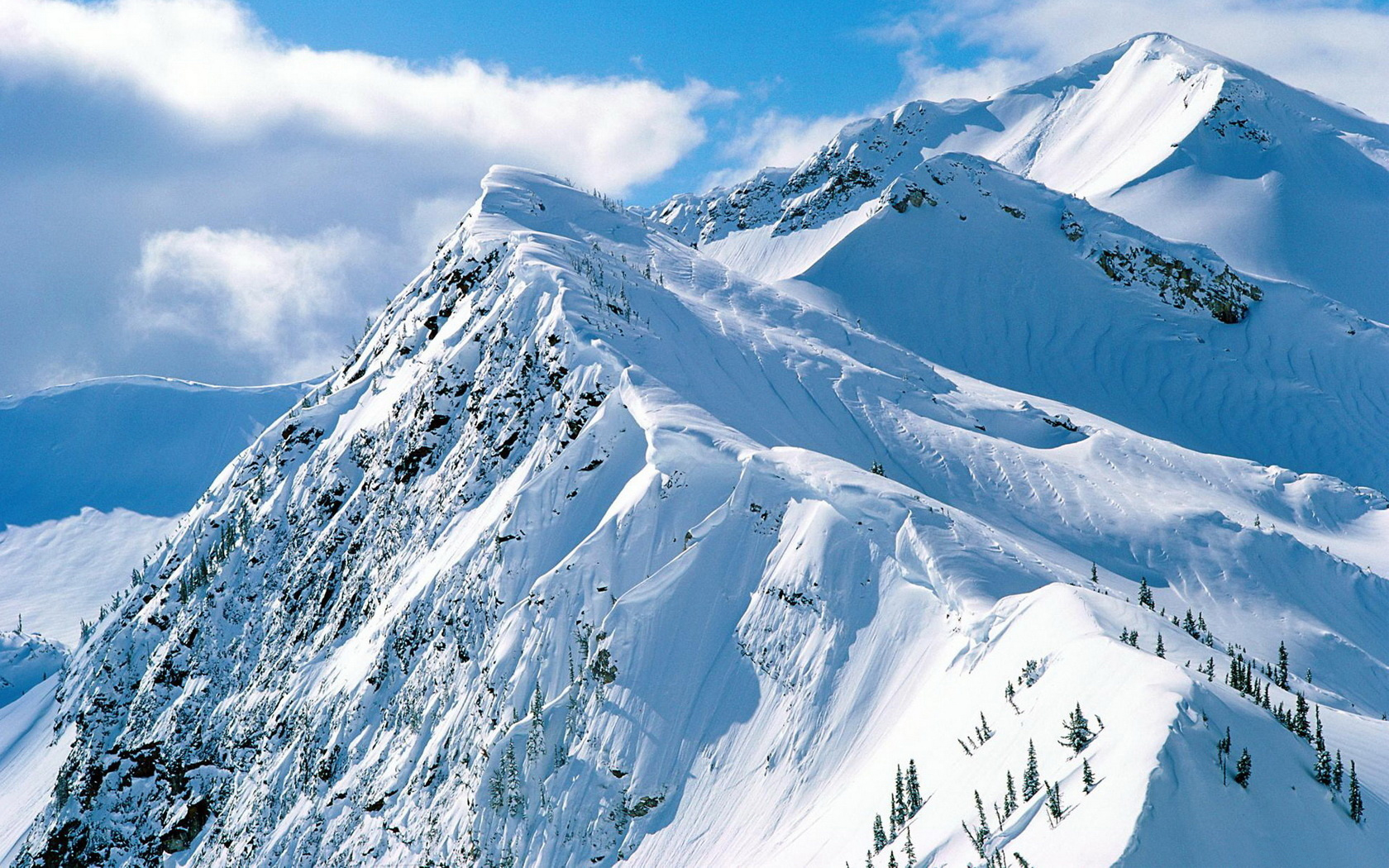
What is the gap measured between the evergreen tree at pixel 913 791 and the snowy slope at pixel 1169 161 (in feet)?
214

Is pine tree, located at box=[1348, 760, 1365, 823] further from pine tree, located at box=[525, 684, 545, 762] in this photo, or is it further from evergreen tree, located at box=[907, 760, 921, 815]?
pine tree, located at box=[525, 684, 545, 762]

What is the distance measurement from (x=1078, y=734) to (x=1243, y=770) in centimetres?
226

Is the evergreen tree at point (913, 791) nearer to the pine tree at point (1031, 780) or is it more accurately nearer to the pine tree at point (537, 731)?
the pine tree at point (1031, 780)

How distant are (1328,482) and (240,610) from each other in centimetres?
4854

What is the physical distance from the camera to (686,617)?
26.3 m

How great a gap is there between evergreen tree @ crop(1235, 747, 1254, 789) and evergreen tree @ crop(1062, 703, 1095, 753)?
198 cm

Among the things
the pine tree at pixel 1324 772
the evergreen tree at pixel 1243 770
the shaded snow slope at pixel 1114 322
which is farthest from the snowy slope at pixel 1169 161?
the evergreen tree at pixel 1243 770

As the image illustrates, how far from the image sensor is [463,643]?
96.6ft

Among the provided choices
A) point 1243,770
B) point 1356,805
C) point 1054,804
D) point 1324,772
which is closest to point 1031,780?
point 1054,804

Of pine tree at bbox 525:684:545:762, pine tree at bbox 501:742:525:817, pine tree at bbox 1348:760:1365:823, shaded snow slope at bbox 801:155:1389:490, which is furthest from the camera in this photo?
shaded snow slope at bbox 801:155:1389:490

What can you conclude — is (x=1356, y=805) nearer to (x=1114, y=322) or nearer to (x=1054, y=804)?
(x=1054, y=804)

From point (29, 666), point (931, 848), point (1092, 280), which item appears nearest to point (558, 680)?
point (931, 848)

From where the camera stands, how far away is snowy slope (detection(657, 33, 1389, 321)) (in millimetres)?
80938

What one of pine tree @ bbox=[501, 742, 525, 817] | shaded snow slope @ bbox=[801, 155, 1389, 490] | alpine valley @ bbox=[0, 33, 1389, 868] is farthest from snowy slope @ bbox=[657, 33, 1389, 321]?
pine tree @ bbox=[501, 742, 525, 817]
